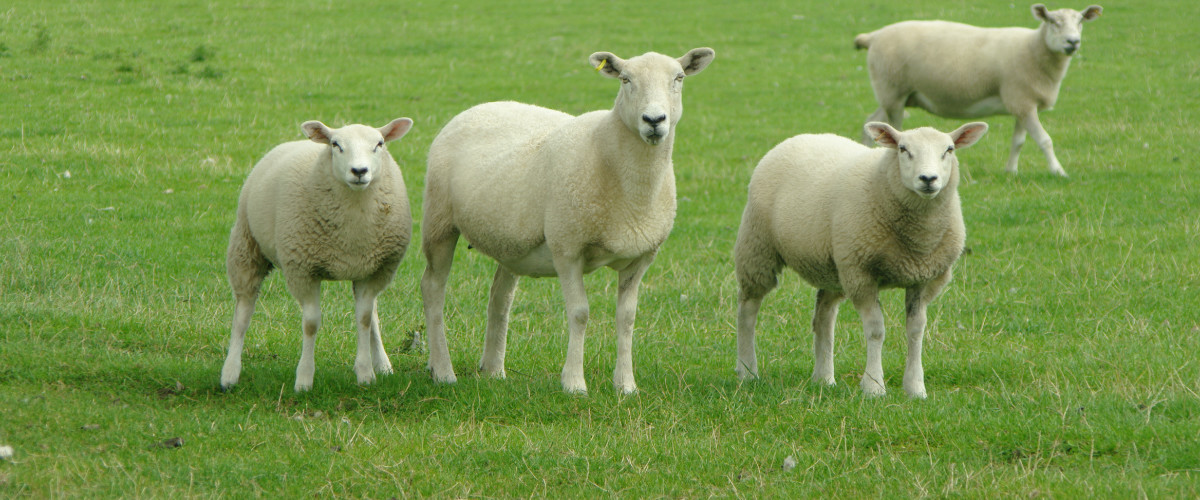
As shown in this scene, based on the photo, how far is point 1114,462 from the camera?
204 inches

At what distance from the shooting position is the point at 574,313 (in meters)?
6.44

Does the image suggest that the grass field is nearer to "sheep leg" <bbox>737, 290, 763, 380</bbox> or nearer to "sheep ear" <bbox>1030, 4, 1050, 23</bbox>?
"sheep leg" <bbox>737, 290, 763, 380</bbox>

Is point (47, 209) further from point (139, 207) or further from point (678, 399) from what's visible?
point (678, 399)

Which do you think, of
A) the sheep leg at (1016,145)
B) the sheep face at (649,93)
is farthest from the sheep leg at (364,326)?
the sheep leg at (1016,145)

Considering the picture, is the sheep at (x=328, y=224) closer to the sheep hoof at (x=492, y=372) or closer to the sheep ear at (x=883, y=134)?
the sheep hoof at (x=492, y=372)

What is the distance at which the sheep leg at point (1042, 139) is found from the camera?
1392 cm

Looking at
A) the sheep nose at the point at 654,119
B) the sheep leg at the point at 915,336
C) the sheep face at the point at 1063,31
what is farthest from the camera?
the sheep face at the point at 1063,31

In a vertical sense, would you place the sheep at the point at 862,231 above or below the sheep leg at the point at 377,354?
above

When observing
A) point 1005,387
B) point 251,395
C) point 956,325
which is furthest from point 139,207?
point 1005,387

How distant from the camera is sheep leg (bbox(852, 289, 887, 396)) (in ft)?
21.4

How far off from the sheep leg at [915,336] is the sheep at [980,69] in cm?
816

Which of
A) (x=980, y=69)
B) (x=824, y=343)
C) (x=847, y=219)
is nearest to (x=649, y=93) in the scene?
(x=847, y=219)

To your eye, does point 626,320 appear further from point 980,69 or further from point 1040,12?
point 1040,12

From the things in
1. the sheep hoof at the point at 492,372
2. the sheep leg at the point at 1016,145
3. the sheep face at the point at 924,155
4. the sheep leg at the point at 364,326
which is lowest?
the sheep leg at the point at 1016,145
